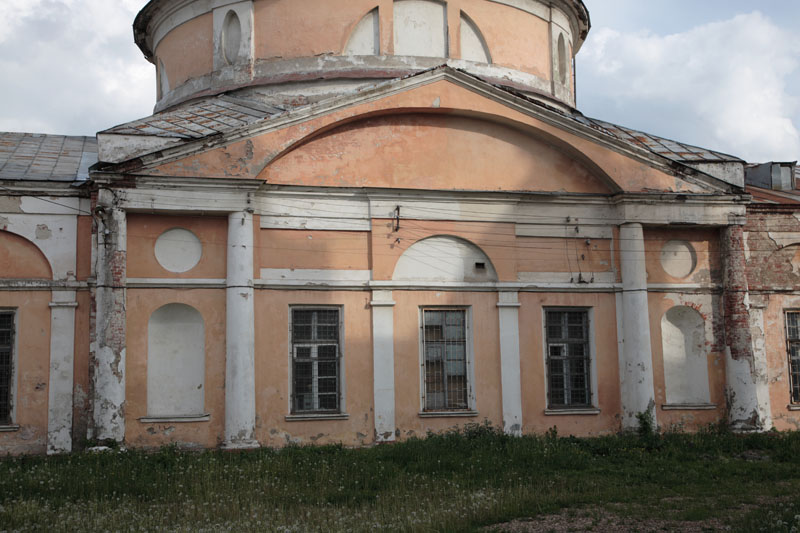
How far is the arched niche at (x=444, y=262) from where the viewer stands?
1477cm

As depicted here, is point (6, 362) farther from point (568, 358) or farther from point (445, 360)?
point (568, 358)

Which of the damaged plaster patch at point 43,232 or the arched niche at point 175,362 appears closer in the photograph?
the arched niche at point 175,362

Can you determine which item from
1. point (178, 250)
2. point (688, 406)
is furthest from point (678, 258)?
point (178, 250)

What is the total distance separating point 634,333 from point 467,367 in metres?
→ 2.91

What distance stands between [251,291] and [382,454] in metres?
3.15

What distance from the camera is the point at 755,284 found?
16.3 meters

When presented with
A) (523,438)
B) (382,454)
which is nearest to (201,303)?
(382,454)

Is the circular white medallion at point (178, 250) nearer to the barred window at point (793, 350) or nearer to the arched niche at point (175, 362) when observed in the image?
the arched niche at point (175, 362)

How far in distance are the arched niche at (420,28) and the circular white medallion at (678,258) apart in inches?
218

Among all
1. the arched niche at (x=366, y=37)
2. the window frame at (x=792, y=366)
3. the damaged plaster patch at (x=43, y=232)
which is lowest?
the window frame at (x=792, y=366)

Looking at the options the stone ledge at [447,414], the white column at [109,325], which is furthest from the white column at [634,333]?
the white column at [109,325]

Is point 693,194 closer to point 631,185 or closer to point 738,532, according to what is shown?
point 631,185

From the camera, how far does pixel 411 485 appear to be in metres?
10.9

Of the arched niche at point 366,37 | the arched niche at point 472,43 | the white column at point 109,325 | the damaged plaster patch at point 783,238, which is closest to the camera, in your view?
the white column at point 109,325
